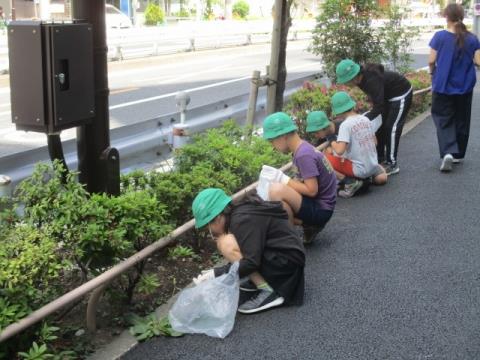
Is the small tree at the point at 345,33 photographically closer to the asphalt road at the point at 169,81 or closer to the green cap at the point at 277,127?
the asphalt road at the point at 169,81

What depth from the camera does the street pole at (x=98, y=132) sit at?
4.09 metres

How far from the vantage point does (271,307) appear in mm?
3928

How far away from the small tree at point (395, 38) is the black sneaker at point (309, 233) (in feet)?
22.2

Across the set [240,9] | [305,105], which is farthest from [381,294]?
[240,9]

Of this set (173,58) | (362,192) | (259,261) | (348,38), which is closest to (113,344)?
(259,261)

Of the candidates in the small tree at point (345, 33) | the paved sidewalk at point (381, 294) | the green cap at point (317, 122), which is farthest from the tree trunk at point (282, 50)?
the small tree at point (345, 33)

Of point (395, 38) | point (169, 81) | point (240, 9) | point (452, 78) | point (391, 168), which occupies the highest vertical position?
point (240, 9)

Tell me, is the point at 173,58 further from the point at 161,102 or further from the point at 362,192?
the point at 362,192

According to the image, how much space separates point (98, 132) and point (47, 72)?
706 mm

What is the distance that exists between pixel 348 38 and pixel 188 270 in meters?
6.82

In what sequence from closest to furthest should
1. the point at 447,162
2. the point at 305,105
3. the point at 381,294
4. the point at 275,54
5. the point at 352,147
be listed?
the point at 381,294, the point at 352,147, the point at 447,162, the point at 275,54, the point at 305,105

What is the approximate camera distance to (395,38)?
11.5m

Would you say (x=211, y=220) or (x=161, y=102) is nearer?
(x=211, y=220)

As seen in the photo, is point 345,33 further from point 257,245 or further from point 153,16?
point 153,16
